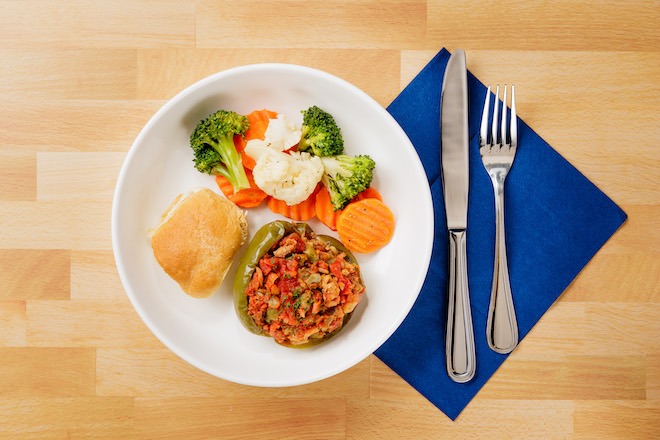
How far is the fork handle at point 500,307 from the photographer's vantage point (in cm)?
224

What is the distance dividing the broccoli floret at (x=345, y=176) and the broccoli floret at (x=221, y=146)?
1.09 ft

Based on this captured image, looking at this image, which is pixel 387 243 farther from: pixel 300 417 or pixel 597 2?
pixel 597 2

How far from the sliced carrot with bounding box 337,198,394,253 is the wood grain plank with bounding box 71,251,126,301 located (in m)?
1.01

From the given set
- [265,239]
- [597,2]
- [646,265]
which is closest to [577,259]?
[646,265]

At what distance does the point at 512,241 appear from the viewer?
229 centimetres

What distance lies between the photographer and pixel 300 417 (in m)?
2.36

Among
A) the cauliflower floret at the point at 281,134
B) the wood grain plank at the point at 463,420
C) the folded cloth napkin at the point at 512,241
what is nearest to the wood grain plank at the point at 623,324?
the folded cloth napkin at the point at 512,241

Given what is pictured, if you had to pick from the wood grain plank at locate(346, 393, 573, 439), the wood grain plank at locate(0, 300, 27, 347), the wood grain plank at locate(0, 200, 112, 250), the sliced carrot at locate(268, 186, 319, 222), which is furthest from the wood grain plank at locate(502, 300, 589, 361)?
the wood grain plank at locate(0, 300, 27, 347)

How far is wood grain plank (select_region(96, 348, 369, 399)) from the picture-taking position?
2.33 metres

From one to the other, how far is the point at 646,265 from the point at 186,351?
2.00 metres

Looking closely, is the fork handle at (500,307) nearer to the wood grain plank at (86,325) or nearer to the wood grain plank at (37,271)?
the wood grain plank at (86,325)

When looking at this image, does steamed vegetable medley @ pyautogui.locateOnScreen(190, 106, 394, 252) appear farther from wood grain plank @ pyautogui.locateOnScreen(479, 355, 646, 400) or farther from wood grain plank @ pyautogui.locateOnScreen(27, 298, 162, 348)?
wood grain plank @ pyautogui.locateOnScreen(479, 355, 646, 400)

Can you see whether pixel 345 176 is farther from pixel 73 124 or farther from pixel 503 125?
pixel 73 124

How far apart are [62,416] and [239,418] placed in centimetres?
79
